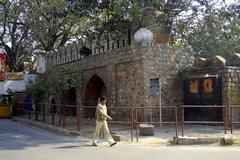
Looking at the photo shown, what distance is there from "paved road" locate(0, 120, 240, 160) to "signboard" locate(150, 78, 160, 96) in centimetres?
489

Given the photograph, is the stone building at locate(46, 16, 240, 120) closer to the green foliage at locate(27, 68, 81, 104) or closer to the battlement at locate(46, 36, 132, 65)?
the battlement at locate(46, 36, 132, 65)

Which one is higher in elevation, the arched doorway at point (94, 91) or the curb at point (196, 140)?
the arched doorway at point (94, 91)

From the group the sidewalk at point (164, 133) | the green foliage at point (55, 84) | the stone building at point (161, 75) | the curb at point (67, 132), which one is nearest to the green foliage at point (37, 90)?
the green foliage at point (55, 84)

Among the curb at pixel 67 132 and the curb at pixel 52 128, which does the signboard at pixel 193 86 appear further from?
the curb at pixel 52 128

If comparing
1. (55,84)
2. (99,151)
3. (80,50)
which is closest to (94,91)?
(80,50)

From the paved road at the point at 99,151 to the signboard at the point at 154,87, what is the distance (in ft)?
16.0

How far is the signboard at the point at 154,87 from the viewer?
18797 millimetres

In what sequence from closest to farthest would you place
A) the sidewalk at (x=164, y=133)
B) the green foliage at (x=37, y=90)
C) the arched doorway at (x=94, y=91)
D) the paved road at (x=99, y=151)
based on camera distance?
the paved road at (x=99, y=151) → the sidewalk at (x=164, y=133) → the green foliage at (x=37, y=90) → the arched doorway at (x=94, y=91)

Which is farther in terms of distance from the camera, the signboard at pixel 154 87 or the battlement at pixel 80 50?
the battlement at pixel 80 50

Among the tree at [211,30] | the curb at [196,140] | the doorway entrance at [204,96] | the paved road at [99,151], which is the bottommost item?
the paved road at [99,151]

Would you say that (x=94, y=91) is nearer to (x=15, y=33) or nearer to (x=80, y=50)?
(x=80, y=50)

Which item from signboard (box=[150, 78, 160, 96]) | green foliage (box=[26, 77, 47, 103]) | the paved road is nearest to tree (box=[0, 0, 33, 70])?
green foliage (box=[26, 77, 47, 103])

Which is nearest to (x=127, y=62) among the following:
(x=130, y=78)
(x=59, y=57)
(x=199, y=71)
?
(x=130, y=78)

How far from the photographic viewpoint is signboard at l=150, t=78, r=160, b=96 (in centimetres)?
1880
